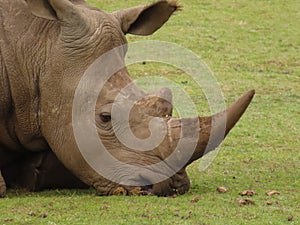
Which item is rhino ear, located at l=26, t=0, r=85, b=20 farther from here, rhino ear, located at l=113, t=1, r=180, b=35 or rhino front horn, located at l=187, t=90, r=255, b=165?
rhino front horn, located at l=187, t=90, r=255, b=165

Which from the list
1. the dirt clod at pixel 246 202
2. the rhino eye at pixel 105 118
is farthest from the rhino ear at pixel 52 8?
the dirt clod at pixel 246 202

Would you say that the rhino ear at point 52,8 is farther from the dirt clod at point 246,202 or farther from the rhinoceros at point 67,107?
the dirt clod at point 246,202

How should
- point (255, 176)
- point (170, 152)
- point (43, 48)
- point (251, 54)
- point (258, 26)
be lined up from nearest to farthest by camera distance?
point (170, 152) → point (43, 48) → point (255, 176) → point (251, 54) → point (258, 26)

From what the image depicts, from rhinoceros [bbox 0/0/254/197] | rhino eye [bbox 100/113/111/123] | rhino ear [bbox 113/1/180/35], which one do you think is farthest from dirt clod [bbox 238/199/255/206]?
rhino ear [bbox 113/1/180/35]

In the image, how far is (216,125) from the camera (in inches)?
377

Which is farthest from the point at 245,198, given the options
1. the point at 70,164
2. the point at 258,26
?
the point at 258,26

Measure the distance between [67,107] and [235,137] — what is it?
501 cm

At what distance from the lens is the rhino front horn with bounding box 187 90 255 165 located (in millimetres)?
9547

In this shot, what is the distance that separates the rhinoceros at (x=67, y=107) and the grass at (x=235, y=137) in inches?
9.5

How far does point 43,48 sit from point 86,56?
0.44m

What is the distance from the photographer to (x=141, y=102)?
9.84 m

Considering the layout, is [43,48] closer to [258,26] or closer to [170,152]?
[170,152]

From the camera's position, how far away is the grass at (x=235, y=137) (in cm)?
920

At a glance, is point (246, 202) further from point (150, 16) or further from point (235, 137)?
point (235, 137)
